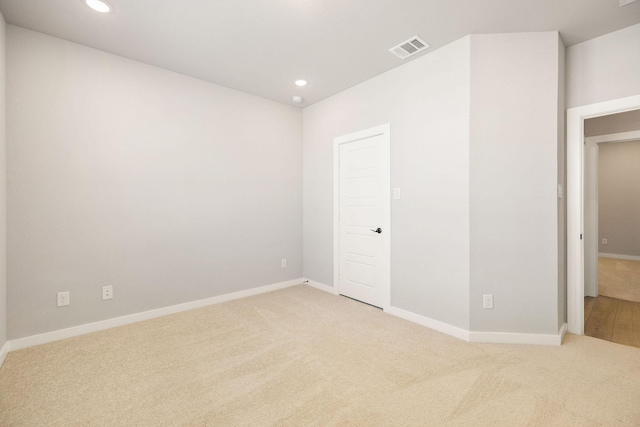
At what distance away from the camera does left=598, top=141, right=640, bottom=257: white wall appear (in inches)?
238

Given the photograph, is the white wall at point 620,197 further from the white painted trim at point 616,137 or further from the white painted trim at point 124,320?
the white painted trim at point 124,320

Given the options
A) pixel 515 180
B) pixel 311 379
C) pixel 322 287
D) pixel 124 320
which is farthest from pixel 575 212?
pixel 124 320

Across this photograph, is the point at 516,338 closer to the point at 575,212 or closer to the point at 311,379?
the point at 575,212

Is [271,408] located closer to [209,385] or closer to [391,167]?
[209,385]

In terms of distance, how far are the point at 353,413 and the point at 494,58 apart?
3.06m

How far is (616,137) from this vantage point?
12.3 feet

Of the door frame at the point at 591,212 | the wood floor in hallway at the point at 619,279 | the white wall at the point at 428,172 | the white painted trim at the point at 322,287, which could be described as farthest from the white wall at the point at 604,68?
the white painted trim at the point at 322,287

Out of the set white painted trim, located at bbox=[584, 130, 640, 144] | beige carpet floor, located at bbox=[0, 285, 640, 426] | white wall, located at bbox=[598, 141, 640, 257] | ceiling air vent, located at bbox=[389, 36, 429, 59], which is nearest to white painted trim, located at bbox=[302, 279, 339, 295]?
beige carpet floor, located at bbox=[0, 285, 640, 426]

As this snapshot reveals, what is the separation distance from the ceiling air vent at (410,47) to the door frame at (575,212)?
154 cm

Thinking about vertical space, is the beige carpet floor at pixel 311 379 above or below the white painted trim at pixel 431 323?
below

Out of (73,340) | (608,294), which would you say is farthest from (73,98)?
(608,294)

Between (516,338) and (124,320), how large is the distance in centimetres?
381

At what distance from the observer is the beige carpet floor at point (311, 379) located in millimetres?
1699

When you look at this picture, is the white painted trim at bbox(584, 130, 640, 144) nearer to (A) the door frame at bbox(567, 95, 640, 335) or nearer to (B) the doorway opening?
(B) the doorway opening
